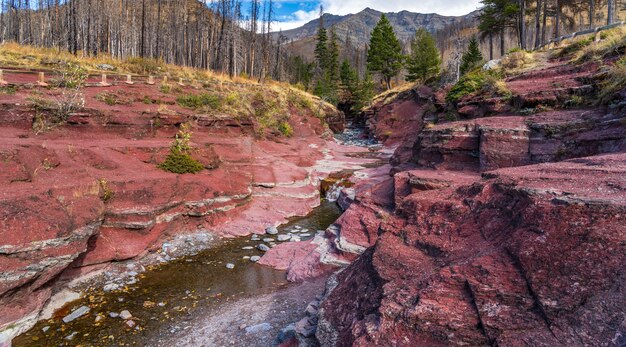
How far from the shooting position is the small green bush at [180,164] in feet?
50.9

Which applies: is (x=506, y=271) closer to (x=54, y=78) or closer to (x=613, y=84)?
(x=613, y=84)

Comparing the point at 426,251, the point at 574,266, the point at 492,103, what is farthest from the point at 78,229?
the point at 492,103

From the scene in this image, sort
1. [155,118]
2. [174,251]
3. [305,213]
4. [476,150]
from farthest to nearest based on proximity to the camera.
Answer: [155,118]
[305,213]
[476,150]
[174,251]

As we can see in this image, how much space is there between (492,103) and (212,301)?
14745 mm

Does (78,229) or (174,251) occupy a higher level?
(78,229)

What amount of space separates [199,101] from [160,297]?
18.4 meters

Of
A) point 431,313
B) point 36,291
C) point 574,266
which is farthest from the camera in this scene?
point 36,291

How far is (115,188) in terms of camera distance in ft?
40.5

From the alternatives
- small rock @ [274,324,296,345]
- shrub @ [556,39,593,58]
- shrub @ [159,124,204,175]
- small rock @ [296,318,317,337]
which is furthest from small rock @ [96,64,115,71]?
shrub @ [556,39,593,58]

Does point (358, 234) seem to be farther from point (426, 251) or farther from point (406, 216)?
point (426, 251)

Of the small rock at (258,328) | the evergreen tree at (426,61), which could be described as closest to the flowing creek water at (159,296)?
the small rock at (258,328)

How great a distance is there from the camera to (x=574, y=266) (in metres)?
3.92

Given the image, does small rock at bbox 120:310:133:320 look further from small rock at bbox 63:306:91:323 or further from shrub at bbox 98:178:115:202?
shrub at bbox 98:178:115:202

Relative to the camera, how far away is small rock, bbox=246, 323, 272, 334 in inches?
297
